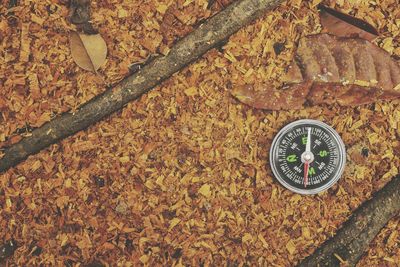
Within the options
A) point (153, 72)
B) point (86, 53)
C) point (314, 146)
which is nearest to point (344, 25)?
point (314, 146)

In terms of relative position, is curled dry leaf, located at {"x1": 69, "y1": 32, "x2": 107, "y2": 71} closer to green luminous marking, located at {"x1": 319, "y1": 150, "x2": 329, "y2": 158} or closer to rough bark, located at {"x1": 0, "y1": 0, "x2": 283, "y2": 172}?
rough bark, located at {"x1": 0, "y1": 0, "x2": 283, "y2": 172}

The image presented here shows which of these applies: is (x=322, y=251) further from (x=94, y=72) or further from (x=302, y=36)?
(x=94, y=72)

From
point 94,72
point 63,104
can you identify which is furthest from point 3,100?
point 94,72

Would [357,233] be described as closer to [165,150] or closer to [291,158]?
[291,158]

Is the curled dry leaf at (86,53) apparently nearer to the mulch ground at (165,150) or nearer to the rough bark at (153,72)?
the mulch ground at (165,150)

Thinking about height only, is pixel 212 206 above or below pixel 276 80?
below

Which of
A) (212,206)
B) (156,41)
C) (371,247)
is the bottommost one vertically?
(371,247)
